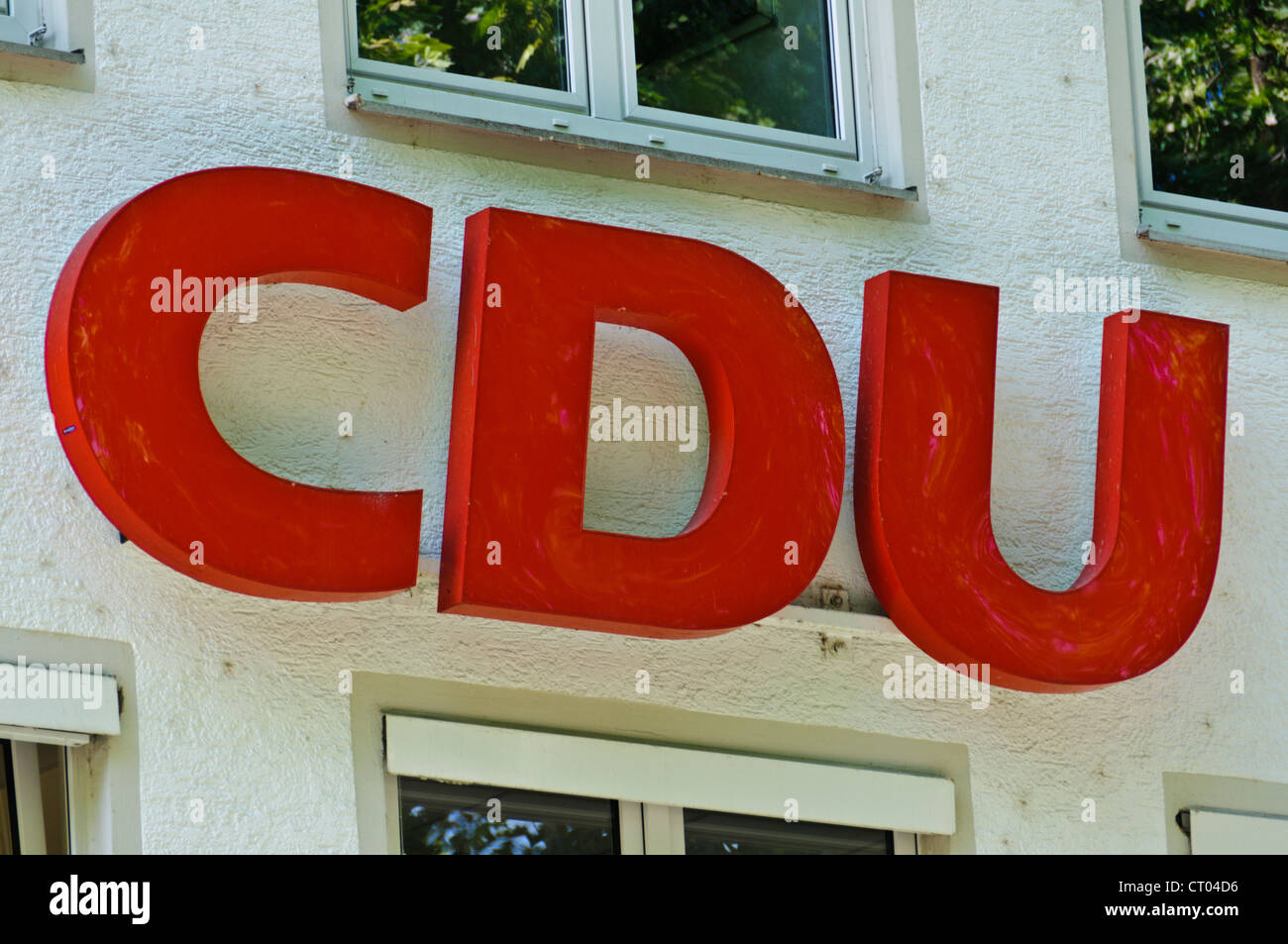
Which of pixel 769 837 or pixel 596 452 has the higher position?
pixel 596 452

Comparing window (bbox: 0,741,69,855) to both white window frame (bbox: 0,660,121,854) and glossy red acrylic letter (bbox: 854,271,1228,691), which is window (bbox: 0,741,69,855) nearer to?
white window frame (bbox: 0,660,121,854)

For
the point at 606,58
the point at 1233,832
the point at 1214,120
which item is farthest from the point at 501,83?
the point at 1233,832

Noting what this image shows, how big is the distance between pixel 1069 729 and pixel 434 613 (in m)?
1.94

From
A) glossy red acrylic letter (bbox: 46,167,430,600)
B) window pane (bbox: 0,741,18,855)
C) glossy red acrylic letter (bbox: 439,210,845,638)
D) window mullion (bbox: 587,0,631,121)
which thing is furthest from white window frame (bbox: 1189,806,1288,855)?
window pane (bbox: 0,741,18,855)

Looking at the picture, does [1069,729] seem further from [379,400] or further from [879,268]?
[379,400]

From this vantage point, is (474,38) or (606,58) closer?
(474,38)

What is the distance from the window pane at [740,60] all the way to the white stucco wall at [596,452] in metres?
0.35

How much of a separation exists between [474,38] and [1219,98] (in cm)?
267

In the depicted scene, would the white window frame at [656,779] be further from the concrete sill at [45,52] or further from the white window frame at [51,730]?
the concrete sill at [45,52]

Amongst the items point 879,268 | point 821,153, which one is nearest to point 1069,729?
point 879,268

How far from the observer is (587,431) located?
570 cm

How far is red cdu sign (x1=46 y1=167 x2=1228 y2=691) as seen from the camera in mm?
5234

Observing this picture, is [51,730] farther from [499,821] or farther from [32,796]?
[499,821]

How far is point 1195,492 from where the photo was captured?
6434 mm
